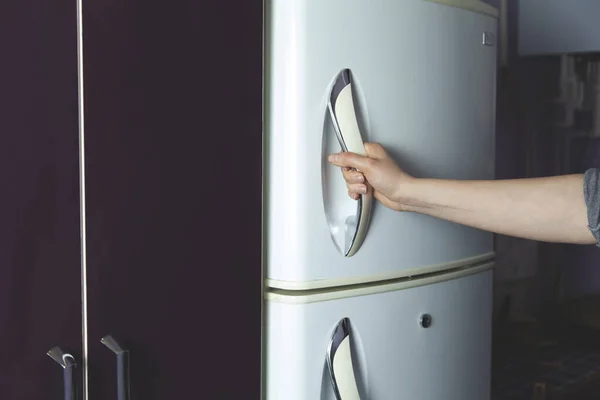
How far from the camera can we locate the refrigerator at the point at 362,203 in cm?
132

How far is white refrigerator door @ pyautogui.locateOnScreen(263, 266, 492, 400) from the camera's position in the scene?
1341 mm

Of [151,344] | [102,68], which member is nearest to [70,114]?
[102,68]

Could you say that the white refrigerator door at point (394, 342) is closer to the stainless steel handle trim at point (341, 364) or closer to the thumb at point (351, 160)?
the stainless steel handle trim at point (341, 364)

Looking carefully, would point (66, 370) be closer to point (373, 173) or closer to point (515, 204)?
point (373, 173)

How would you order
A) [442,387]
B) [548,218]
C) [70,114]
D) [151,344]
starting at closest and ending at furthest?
[70,114] → [151,344] → [548,218] → [442,387]

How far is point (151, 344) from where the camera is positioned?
1155 mm

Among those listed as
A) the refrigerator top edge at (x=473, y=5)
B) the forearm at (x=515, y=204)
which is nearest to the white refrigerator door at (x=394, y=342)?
the forearm at (x=515, y=204)

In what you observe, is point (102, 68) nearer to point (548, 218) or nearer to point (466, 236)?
point (548, 218)

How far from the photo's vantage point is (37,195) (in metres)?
1.00

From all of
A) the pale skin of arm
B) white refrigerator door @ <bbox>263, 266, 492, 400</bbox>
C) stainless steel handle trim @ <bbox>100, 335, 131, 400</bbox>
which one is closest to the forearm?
the pale skin of arm

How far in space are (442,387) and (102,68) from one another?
1.03 m

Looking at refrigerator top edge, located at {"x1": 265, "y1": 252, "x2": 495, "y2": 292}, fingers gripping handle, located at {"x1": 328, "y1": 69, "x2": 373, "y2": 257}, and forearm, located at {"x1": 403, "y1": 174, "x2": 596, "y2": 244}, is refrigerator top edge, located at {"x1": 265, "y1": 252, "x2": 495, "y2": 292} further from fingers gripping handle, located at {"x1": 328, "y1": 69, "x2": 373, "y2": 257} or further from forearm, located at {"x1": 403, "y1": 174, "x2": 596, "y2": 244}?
forearm, located at {"x1": 403, "y1": 174, "x2": 596, "y2": 244}

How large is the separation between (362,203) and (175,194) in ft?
1.26

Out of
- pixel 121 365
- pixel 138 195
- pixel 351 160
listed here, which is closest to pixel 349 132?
pixel 351 160
